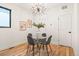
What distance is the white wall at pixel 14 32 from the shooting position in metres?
2.29

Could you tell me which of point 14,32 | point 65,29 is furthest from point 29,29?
point 65,29

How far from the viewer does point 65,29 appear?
2.34 metres

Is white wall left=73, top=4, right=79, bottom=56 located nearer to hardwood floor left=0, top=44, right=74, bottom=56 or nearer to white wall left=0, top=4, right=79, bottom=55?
white wall left=0, top=4, right=79, bottom=55

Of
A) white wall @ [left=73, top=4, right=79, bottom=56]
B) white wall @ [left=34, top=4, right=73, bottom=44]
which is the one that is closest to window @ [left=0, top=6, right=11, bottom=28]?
white wall @ [left=34, top=4, right=73, bottom=44]

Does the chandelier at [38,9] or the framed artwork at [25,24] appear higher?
the chandelier at [38,9]

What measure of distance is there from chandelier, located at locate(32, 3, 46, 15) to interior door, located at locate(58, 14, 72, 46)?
45 centimetres

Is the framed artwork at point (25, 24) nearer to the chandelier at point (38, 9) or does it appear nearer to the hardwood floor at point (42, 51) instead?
the chandelier at point (38, 9)

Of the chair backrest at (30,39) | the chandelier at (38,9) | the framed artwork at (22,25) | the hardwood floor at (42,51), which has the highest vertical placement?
the chandelier at (38,9)

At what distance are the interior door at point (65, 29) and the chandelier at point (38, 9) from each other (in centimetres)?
45

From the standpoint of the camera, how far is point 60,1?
7.11 ft

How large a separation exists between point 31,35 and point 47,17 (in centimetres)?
56

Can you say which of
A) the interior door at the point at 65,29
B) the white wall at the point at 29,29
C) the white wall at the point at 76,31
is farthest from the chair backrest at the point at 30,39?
the white wall at the point at 76,31

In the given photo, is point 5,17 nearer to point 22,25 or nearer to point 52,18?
point 22,25

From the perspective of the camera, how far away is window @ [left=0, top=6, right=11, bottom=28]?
224 cm
